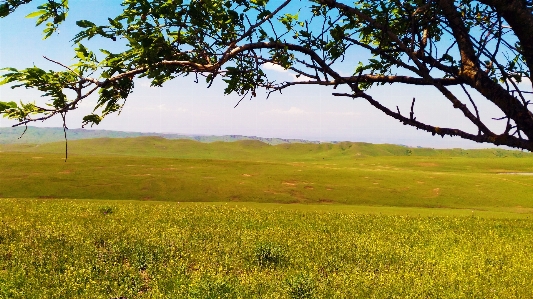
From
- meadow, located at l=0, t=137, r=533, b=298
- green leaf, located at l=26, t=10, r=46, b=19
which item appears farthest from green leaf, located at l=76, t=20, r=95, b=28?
meadow, located at l=0, t=137, r=533, b=298

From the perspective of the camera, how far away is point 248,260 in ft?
47.7

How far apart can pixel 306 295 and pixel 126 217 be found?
A: 1829 cm

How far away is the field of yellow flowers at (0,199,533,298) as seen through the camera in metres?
10.9

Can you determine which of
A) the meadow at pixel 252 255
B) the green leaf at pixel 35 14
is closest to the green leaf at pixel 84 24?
the green leaf at pixel 35 14

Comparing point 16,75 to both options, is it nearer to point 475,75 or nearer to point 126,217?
point 475,75

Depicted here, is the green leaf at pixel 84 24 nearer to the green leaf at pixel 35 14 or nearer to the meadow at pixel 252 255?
the green leaf at pixel 35 14

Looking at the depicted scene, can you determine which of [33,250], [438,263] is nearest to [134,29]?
[33,250]

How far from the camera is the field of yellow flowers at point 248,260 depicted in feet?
35.7

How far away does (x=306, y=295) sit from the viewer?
10258mm

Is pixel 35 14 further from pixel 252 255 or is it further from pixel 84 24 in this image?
pixel 252 255

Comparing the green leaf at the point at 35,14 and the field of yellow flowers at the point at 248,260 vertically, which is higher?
the green leaf at the point at 35,14

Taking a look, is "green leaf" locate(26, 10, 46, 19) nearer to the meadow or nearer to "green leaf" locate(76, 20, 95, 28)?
"green leaf" locate(76, 20, 95, 28)

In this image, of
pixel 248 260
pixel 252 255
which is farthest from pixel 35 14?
pixel 252 255

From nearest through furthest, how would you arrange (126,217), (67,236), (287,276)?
(287,276) → (67,236) → (126,217)
